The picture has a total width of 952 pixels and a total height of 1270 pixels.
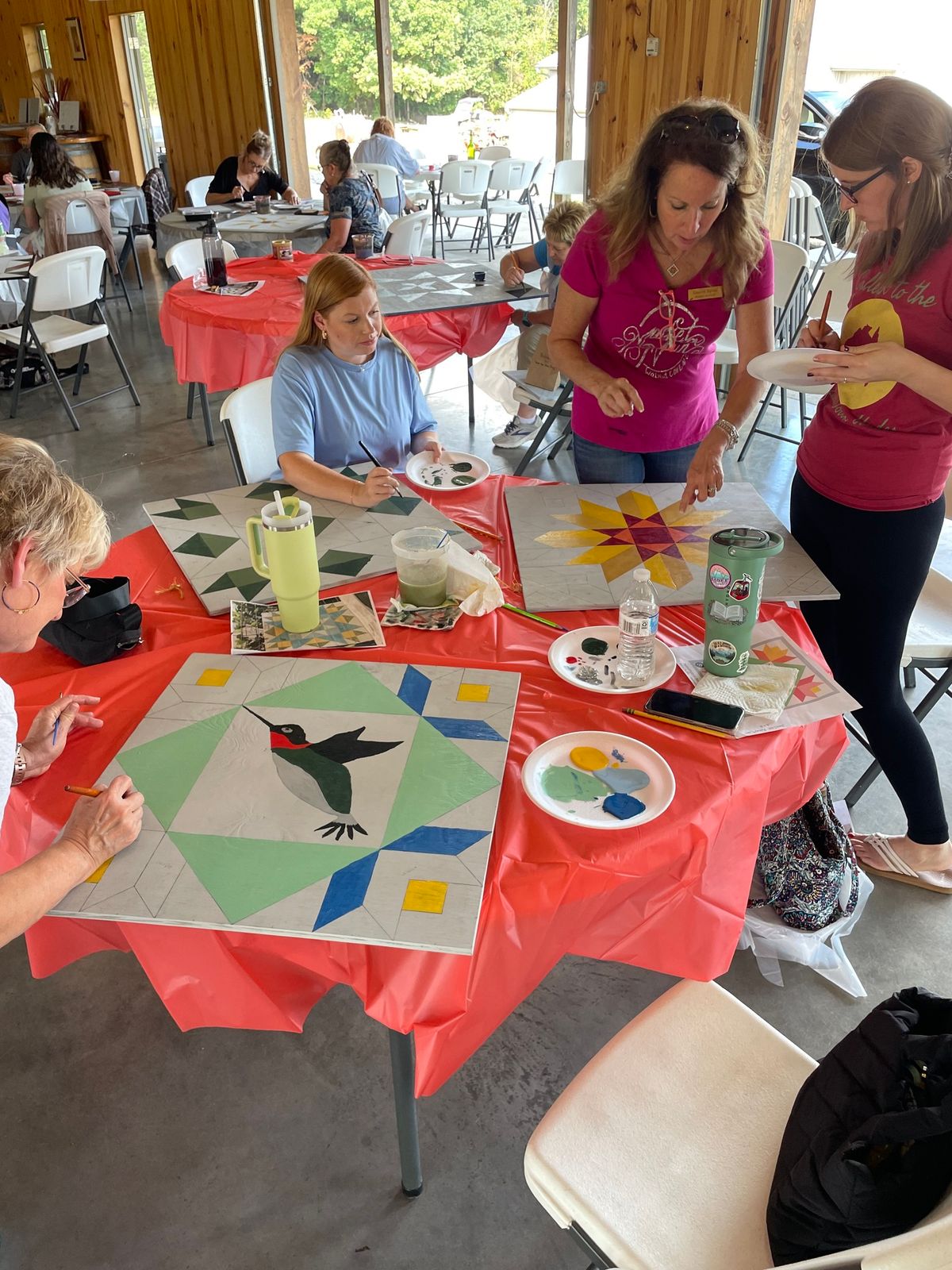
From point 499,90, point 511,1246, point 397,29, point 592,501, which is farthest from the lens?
point 499,90

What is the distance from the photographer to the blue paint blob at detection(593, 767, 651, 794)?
109 centimetres

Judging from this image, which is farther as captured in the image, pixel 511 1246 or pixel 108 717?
pixel 511 1246

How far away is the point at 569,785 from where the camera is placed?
3.60 feet

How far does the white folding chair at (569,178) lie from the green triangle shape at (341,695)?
Answer: 593 cm

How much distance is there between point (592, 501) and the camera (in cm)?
177

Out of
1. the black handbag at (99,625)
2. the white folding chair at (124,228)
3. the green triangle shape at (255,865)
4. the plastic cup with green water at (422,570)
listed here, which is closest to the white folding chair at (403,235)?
the white folding chair at (124,228)

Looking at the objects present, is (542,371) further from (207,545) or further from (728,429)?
(207,545)

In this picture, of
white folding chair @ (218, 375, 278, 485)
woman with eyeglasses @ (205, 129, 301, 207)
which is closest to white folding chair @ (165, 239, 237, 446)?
white folding chair @ (218, 375, 278, 485)

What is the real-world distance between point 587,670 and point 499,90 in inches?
426

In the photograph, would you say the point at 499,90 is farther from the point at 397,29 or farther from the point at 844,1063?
the point at 844,1063

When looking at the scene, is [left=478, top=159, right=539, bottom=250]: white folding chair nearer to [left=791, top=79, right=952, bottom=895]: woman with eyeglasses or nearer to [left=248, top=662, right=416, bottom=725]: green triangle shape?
[left=791, top=79, right=952, bottom=895]: woman with eyeglasses

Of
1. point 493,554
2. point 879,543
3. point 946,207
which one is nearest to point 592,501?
point 493,554

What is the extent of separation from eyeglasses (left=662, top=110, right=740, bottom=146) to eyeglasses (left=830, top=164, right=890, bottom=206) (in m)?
0.23

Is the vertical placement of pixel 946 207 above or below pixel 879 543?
above
